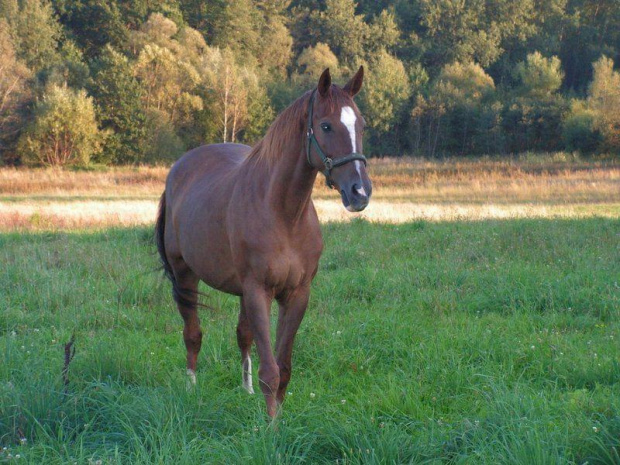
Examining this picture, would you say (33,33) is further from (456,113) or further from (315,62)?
(456,113)

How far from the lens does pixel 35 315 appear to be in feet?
19.3

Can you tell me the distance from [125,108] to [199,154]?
3729cm

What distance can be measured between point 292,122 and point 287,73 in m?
52.9

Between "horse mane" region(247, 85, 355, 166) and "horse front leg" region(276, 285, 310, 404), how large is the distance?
0.86 m

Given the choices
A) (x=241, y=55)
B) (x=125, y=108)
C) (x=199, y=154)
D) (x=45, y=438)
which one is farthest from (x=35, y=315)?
(x=241, y=55)

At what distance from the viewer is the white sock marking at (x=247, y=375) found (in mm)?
4297

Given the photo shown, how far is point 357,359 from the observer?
4.60 meters

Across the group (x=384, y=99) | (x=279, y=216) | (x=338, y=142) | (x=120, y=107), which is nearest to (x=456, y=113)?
(x=384, y=99)

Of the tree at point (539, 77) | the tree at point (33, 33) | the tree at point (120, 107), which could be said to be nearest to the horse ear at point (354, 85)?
the tree at point (120, 107)

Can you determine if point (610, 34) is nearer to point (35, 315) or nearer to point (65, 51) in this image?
point (65, 51)

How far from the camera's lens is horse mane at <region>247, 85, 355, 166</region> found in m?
3.47

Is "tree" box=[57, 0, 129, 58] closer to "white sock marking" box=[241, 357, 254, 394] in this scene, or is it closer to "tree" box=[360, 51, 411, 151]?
"tree" box=[360, 51, 411, 151]

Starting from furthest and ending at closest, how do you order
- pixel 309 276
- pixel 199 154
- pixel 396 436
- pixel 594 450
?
pixel 199 154 → pixel 309 276 → pixel 396 436 → pixel 594 450

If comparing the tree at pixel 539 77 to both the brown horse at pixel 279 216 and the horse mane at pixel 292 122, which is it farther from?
the horse mane at pixel 292 122
